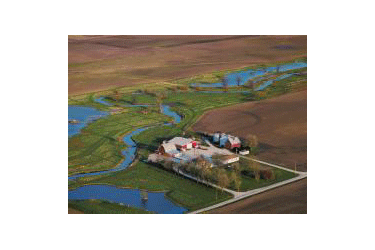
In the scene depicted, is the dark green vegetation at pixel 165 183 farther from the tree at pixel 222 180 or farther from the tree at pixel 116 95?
the tree at pixel 116 95

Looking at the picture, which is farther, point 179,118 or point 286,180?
point 179,118

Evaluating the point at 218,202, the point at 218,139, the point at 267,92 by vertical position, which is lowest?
the point at 218,202

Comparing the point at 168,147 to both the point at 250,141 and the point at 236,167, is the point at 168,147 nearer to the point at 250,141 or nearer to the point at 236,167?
the point at 236,167

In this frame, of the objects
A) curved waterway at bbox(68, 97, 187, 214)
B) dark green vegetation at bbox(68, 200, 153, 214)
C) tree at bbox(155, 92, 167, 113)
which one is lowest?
dark green vegetation at bbox(68, 200, 153, 214)

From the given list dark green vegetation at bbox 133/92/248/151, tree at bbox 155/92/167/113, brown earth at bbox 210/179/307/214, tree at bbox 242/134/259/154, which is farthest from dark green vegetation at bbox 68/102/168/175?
brown earth at bbox 210/179/307/214

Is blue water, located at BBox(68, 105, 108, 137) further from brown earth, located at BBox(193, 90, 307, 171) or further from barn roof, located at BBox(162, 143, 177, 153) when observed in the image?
brown earth, located at BBox(193, 90, 307, 171)
